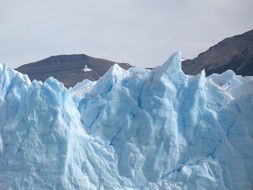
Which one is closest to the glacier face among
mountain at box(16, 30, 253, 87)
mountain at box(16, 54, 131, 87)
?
mountain at box(16, 30, 253, 87)

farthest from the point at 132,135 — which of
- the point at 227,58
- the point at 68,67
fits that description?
the point at 68,67

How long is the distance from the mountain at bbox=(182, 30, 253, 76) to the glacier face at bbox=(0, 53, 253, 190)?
2104cm

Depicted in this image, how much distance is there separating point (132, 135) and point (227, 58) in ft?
88.5

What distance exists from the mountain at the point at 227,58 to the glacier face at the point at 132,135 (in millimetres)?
21042

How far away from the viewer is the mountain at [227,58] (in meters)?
37.8

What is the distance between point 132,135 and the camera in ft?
49.3

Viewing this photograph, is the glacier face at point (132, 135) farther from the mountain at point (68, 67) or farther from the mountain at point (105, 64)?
the mountain at point (68, 67)

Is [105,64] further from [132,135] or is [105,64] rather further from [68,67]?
[132,135]

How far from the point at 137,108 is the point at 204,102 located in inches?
69.5

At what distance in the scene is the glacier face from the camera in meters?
14.4

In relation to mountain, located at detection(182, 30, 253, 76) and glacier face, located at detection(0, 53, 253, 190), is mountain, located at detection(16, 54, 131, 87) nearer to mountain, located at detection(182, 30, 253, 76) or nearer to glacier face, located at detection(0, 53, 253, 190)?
mountain, located at detection(182, 30, 253, 76)

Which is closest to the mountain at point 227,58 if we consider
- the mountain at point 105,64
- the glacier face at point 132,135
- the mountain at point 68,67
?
the mountain at point 105,64

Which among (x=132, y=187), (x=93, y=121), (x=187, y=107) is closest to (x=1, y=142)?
(x=93, y=121)

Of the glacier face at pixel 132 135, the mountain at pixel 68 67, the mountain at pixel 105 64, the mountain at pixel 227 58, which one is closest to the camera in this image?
the glacier face at pixel 132 135
